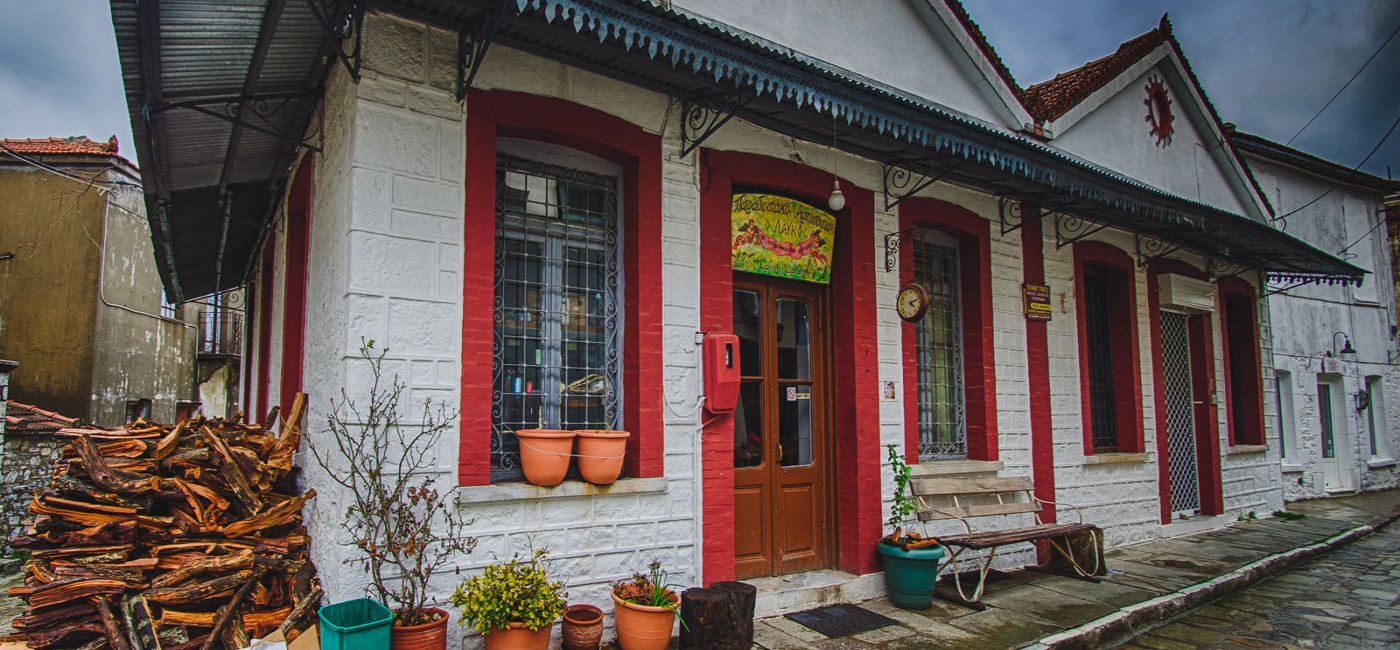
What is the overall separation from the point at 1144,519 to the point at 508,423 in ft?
26.6

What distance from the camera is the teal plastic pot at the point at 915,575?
6230 mm

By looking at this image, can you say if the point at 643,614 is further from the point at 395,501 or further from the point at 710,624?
the point at 395,501

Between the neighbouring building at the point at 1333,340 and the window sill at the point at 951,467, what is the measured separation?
9134 millimetres

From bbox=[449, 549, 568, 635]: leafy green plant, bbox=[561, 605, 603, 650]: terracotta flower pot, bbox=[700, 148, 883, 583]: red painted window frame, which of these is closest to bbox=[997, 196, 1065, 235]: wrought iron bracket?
bbox=[700, 148, 883, 583]: red painted window frame

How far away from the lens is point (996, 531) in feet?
23.9

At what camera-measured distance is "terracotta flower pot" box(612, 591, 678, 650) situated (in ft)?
15.6

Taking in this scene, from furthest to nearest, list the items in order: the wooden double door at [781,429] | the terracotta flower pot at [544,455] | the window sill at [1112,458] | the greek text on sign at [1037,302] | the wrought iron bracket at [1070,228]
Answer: the wrought iron bracket at [1070,228] < the window sill at [1112,458] < the greek text on sign at [1037,302] < the wooden double door at [781,429] < the terracotta flower pot at [544,455]

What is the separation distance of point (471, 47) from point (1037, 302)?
6499 millimetres

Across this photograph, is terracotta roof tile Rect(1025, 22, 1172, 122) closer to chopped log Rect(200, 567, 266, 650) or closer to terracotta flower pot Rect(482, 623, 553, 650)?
terracotta flower pot Rect(482, 623, 553, 650)

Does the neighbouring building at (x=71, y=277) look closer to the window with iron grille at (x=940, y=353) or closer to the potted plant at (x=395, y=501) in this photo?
the potted plant at (x=395, y=501)

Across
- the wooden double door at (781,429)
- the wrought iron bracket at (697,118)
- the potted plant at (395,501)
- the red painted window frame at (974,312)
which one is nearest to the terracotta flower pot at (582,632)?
the potted plant at (395,501)

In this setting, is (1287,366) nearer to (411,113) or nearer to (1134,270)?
(1134,270)

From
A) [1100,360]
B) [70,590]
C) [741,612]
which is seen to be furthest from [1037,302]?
[70,590]

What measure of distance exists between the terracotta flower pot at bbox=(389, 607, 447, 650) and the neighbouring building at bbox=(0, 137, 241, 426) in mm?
12857
